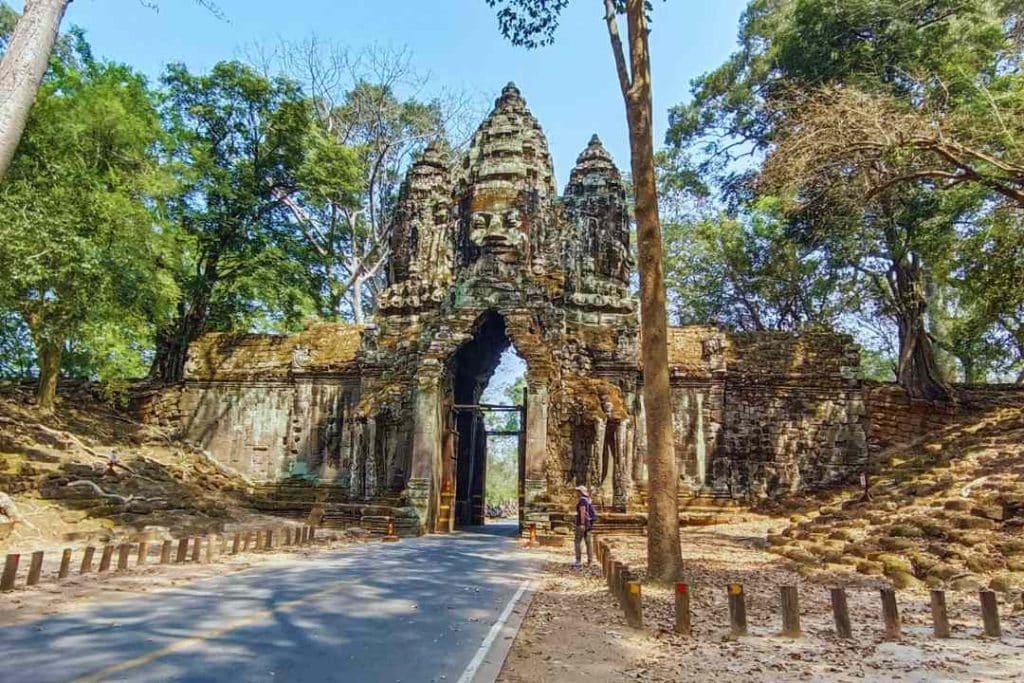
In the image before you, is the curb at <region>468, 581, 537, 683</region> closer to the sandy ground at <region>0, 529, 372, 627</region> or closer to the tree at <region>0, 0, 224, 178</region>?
the sandy ground at <region>0, 529, 372, 627</region>

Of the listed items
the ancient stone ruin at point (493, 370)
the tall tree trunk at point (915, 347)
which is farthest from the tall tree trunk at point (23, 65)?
the tall tree trunk at point (915, 347)

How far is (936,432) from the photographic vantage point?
18.4 meters

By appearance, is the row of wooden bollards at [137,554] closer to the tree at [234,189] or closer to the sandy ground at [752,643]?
the sandy ground at [752,643]

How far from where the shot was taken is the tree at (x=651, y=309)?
9508 mm

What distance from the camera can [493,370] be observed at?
71.8 feet

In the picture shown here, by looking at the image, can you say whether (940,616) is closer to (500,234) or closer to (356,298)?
(500,234)

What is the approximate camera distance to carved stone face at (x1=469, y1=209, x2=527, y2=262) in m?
18.3

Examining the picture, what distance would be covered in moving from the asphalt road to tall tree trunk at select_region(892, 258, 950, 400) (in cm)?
1497

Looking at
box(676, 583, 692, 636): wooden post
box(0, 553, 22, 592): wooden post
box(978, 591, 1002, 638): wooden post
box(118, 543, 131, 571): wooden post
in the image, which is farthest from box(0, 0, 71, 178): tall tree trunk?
box(978, 591, 1002, 638): wooden post

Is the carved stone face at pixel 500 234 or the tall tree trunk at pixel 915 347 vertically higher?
the carved stone face at pixel 500 234

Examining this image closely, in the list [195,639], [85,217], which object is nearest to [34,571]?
[195,639]

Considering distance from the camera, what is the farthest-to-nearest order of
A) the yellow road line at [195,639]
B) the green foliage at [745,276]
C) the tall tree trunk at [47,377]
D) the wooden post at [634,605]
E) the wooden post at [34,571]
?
1. the green foliage at [745,276]
2. the tall tree trunk at [47,377]
3. the wooden post at [34,571]
4. the wooden post at [634,605]
5. the yellow road line at [195,639]

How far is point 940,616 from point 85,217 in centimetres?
1633

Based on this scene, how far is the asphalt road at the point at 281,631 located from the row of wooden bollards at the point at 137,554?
4.96ft
